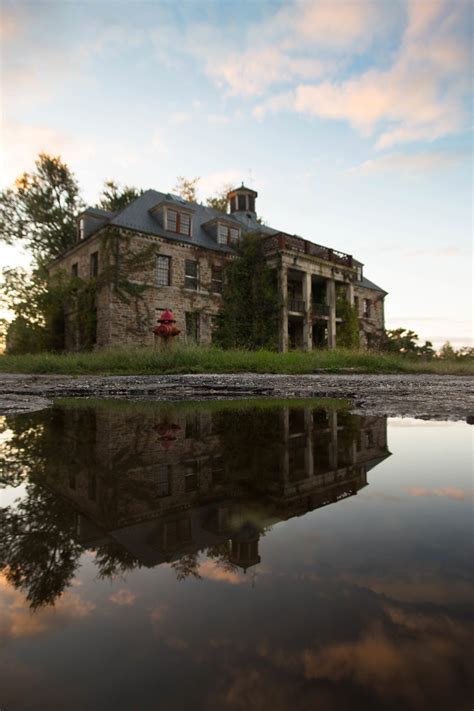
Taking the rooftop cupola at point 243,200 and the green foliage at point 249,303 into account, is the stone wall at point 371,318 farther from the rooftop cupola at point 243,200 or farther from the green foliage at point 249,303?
the green foliage at point 249,303

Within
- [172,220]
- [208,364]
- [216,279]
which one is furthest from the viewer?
[216,279]

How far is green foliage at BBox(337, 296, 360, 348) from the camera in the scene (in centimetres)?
2556

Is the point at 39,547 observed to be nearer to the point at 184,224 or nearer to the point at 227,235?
the point at 184,224

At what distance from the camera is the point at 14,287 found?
67.8ft

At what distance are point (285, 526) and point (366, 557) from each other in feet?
0.73

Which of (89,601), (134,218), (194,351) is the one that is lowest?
(89,601)

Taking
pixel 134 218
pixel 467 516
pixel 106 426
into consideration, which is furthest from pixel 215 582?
pixel 134 218

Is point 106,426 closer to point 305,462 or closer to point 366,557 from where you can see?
point 305,462

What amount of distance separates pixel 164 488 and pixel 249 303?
851 inches

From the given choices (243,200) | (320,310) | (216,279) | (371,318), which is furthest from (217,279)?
(371,318)

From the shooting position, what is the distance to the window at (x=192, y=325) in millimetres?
21109

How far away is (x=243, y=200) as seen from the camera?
2884 centimetres

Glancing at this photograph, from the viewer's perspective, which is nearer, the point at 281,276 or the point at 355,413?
the point at 355,413

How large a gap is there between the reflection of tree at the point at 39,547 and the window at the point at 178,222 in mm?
20681
